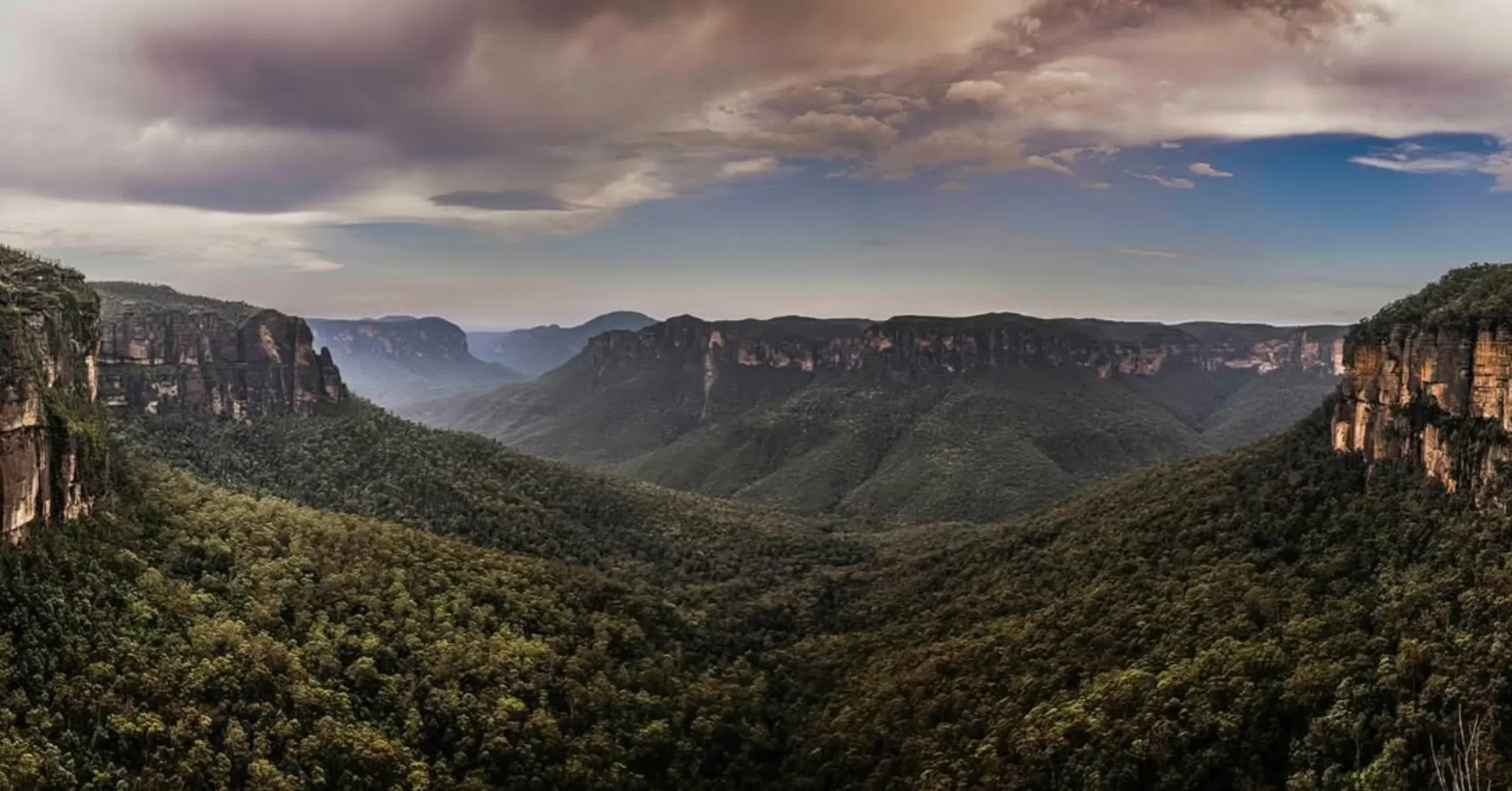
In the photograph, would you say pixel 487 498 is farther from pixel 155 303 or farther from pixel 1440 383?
pixel 1440 383

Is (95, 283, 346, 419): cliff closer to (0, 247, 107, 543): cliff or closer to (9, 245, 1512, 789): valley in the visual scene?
(9, 245, 1512, 789): valley

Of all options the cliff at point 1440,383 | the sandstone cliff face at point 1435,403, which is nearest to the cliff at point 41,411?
the sandstone cliff face at point 1435,403

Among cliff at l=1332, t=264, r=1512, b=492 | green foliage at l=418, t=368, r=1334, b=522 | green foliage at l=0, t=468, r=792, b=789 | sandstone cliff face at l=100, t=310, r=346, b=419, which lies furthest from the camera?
green foliage at l=418, t=368, r=1334, b=522

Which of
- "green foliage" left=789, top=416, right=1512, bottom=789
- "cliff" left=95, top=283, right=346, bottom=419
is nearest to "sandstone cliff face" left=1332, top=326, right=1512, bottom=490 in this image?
"green foliage" left=789, top=416, right=1512, bottom=789

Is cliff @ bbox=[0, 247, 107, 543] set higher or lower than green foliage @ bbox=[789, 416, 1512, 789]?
higher

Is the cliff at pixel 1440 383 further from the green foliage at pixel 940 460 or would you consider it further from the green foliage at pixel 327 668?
the green foliage at pixel 940 460
